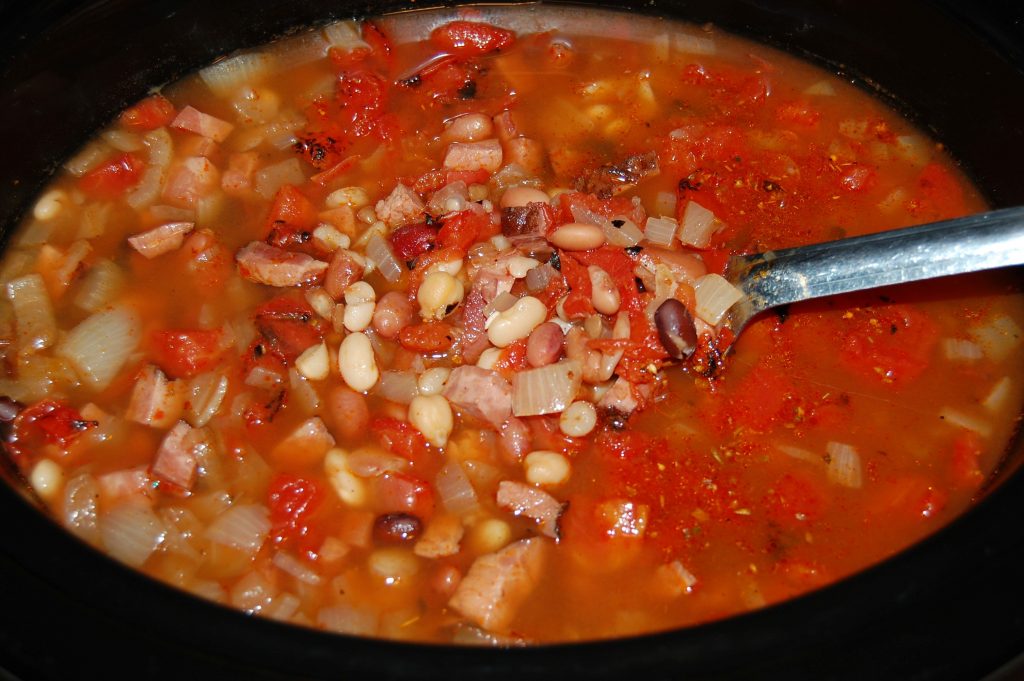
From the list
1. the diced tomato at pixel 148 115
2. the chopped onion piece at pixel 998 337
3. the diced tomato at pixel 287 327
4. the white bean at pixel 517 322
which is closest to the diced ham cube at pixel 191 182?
the diced tomato at pixel 148 115

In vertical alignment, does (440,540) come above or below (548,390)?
below

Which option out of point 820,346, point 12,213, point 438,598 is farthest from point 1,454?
point 820,346

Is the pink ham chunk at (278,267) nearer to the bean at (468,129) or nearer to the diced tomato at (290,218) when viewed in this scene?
the diced tomato at (290,218)

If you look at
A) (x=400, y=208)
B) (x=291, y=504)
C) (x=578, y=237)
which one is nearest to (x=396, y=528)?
(x=291, y=504)

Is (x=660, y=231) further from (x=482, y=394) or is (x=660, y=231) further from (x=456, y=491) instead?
(x=456, y=491)

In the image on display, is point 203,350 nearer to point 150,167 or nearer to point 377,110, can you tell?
point 150,167

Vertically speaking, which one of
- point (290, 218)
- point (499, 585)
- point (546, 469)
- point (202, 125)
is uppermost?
point (202, 125)
